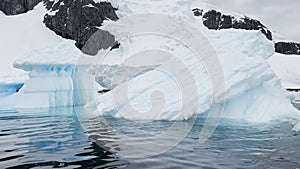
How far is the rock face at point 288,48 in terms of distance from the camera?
3418 inches

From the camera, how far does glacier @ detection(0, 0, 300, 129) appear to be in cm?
1168

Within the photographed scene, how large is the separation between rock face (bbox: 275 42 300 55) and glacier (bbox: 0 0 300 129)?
77.9 m

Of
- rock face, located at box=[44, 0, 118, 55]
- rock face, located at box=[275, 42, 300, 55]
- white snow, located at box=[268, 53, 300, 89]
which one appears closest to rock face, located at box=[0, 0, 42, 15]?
rock face, located at box=[44, 0, 118, 55]

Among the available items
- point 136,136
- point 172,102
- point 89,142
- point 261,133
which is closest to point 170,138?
point 136,136

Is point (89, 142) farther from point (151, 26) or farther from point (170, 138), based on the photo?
point (151, 26)

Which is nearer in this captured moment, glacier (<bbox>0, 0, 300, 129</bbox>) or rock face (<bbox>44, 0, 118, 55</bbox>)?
glacier (<bbox>0, 0, 300, 129</bbox>)

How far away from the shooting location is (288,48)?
87125 millimetres

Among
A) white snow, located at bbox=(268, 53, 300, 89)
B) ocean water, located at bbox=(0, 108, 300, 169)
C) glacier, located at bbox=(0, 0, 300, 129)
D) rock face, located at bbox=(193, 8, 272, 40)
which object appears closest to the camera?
ocean water, located at bbox=(0, 108, 300, 169)

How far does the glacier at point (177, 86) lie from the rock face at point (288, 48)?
77.9m

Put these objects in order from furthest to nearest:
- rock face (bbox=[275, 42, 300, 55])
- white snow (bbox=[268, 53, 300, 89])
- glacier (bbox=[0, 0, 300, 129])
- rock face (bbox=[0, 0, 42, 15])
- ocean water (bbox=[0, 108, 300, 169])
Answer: rock face (bbox=[275, 42, 300, 55]), white snow (bbox=[268, 53, 300, 89]), rock face (bbox=[0, 0, 42, 15]), glacier (bbox=[0, 0, 300, 129]), ocean water (bbox=[0, 108, 300, 169])

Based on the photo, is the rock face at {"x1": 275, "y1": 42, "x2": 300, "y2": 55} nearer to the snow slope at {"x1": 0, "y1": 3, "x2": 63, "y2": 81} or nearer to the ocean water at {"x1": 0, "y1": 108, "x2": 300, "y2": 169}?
the snow slope at {"x1": 0, "y1": 3, "x2": 63, "y2": 81}

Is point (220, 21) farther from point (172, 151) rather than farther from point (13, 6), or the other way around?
point (172, 151)

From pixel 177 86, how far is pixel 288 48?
84.9 metres

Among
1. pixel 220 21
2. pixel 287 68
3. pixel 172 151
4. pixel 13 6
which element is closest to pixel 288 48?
pixel 287 68
